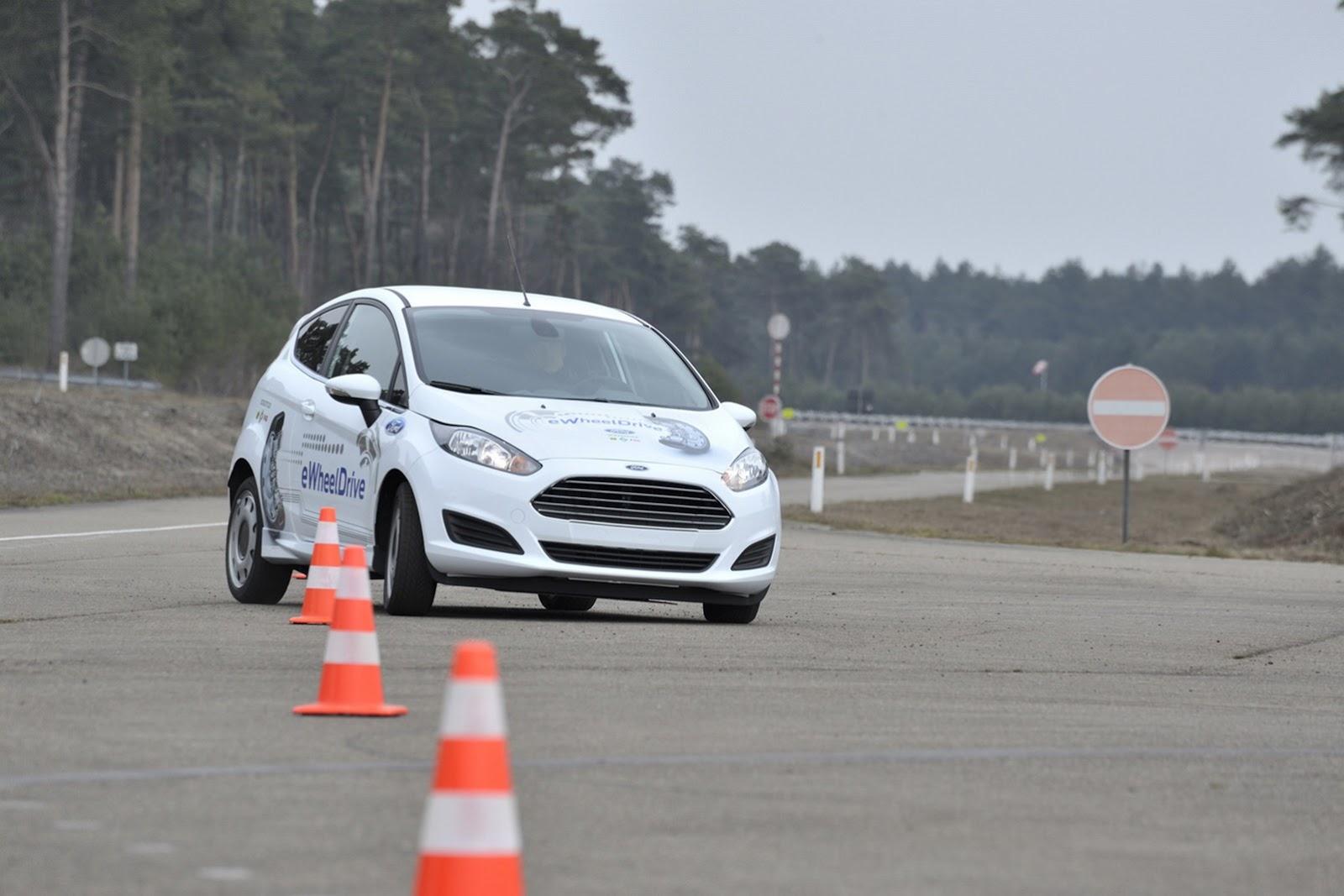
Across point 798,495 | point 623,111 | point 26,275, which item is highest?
point 623,111

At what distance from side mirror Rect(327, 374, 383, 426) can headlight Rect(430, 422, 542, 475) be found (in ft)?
2.37

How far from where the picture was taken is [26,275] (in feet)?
224

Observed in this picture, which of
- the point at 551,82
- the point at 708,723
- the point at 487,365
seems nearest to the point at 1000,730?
the point at 708,723

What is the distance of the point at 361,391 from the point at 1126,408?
49.7 ft

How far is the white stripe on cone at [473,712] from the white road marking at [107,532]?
1518 cm

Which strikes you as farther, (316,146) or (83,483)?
(316,146)

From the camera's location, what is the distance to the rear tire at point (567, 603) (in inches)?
528

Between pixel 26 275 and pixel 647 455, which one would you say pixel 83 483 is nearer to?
pixel 647 455

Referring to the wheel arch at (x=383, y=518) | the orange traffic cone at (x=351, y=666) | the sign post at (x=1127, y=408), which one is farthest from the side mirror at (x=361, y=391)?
the sign post at (x=1127, y=408)

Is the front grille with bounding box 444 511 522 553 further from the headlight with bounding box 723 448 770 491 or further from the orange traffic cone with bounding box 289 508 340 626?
the headlight with bounding box 723 448 770 491

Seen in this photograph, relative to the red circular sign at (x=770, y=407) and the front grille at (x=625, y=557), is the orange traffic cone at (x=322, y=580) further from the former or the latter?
the red circular sign at (x=770, y=407)

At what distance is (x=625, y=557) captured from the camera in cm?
1138

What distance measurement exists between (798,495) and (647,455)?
28.5 m

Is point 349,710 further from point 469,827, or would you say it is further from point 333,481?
point 333,481
